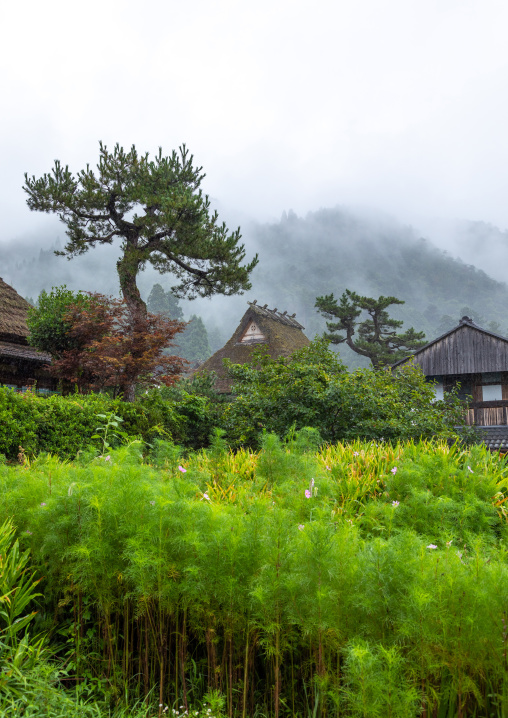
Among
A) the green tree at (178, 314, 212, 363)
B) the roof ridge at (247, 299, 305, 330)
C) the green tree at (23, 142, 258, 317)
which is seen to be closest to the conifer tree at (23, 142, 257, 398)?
the green tree at (23, 142, 258, 317)

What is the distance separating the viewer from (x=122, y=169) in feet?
55.7

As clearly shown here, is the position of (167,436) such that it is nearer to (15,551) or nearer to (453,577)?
(15,551)

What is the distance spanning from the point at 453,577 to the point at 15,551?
7.32 feet

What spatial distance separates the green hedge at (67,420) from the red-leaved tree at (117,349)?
100 cm

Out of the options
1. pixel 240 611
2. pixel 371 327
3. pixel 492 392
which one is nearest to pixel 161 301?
pixel 371 327

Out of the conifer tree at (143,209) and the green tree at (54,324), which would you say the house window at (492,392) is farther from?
the green tree at (54,324)

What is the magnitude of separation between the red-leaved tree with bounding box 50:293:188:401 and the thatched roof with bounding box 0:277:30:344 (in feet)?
15.3

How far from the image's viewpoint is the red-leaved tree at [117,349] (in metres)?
12.1

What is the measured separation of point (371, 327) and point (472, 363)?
881 centimetres

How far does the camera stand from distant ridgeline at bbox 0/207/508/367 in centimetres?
10819

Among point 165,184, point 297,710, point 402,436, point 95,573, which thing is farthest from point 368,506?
point 165,184

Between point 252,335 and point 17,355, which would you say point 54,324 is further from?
point 252,335

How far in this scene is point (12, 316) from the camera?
18.4 metres

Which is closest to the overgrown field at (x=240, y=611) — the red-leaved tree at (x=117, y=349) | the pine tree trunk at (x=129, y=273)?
the red-leaved tree at (x=117, y=349)
